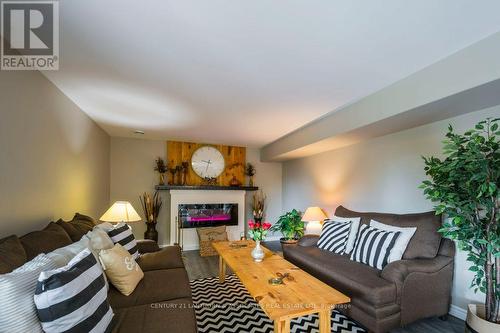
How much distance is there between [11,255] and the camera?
127 centimetres

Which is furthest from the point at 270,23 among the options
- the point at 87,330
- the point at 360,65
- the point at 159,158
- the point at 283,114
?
the point at 159,158

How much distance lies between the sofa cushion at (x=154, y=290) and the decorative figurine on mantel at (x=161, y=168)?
3012 mm

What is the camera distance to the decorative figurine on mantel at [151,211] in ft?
15.2

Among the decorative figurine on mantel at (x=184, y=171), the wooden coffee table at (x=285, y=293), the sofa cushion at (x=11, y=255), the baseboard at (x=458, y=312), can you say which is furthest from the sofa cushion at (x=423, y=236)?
the decorative figurine on mantel at (x=184, y=171)

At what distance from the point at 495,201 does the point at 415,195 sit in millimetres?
1086

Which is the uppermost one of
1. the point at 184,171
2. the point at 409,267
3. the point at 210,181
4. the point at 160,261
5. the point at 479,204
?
the point at 184,171

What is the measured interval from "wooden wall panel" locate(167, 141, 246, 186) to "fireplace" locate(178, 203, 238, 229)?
0.53 meters

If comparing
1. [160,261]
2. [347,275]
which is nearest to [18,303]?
[160,261]

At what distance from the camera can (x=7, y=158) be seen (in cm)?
171

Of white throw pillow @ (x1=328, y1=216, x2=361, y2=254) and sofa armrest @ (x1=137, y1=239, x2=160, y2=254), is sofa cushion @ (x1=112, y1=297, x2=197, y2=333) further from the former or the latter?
white throw pillow @ (x1=328, y1=216, x2=361, y2=254)

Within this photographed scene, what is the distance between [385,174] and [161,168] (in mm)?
4110

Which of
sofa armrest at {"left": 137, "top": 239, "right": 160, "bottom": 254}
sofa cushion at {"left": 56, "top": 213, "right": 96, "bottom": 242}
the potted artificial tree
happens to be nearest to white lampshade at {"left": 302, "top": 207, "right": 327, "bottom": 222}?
the potted artificial tree

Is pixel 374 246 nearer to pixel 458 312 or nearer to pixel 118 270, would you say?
pixel 458 312

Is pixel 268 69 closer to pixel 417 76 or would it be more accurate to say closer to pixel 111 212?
pixel 417 76
